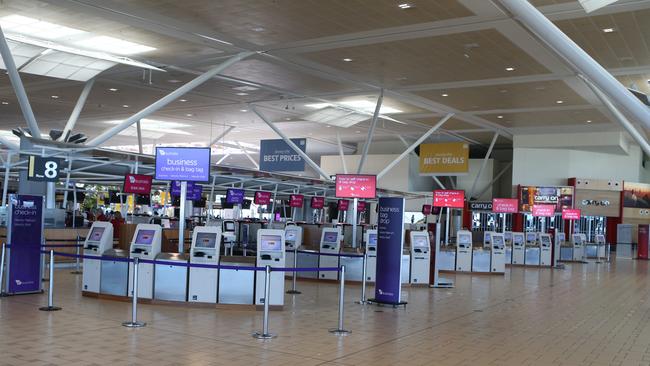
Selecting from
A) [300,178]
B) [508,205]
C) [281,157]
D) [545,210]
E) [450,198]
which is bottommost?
[545,210]

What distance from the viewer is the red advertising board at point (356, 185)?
17359 mm

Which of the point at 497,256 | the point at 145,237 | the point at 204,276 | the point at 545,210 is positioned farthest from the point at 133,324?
the point at 545,210

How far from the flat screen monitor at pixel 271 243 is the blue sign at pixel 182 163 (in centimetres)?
151

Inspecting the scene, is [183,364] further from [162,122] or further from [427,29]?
[162,122]

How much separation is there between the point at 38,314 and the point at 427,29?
335 inches

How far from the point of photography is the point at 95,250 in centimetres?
1215

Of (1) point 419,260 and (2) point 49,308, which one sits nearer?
(2) point 49,308

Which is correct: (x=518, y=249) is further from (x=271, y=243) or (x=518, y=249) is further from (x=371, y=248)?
(x=271, y=243)

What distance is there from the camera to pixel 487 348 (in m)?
8.65

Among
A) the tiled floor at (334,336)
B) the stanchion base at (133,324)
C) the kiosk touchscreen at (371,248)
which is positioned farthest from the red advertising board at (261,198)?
the stanchion base at (133,324)

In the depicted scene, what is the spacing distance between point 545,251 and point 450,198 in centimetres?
A: 695

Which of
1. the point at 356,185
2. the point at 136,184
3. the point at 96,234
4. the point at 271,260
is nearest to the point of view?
the point at 271,260

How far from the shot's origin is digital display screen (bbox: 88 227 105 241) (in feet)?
40.0

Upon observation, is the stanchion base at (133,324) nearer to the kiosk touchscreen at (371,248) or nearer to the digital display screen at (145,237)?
the digital display screen at (145,237)
